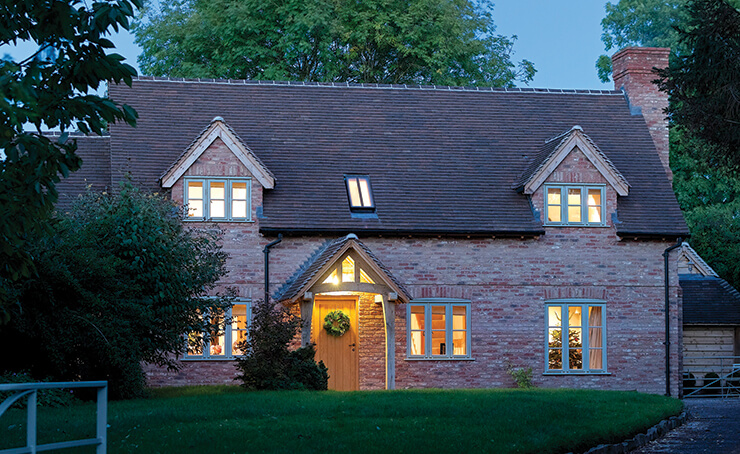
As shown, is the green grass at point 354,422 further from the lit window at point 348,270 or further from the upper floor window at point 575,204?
the upper floor window at point 575,204

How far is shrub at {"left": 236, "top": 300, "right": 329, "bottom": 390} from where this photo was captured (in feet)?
70.9

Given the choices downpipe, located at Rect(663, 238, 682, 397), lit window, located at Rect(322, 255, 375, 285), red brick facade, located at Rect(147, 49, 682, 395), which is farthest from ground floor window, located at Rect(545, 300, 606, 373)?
lit window, located at Rect(322, 255, 375, 285)

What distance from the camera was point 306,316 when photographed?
2405 cm

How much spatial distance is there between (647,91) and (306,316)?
15119 millimetres

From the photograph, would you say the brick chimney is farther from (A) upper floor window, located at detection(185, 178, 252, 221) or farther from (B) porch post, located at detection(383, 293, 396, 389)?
(A) upper floor window, located at detection(185, 178, 252, 221)

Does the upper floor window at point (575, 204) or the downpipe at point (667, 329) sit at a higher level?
the upper floor window at point (575, 204)

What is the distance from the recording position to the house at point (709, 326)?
114ft

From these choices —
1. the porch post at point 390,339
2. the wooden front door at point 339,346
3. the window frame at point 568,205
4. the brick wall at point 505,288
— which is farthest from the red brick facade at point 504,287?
the porch post at point 390,339

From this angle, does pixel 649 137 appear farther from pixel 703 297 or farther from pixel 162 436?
pixel 162 436

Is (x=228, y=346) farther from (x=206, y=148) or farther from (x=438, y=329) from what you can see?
(x=438, y=329)

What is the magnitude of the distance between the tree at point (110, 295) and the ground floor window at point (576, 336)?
401 inches

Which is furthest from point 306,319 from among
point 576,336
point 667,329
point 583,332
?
point 667,329

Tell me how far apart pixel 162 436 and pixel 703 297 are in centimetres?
2706

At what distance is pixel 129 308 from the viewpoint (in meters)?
19.5
